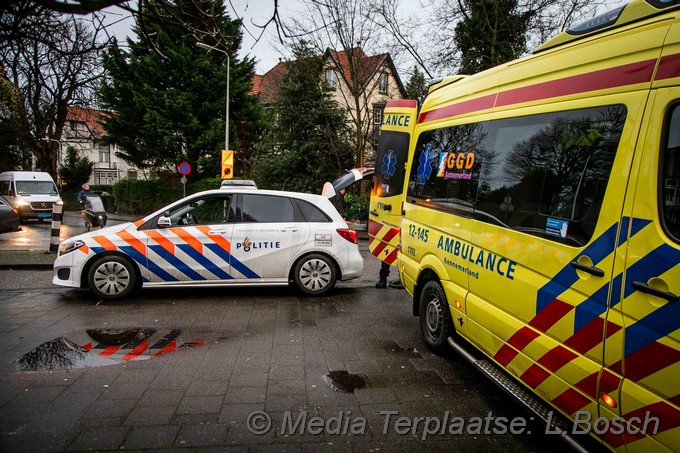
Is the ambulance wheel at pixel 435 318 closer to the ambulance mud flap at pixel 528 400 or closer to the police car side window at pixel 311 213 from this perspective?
the ambulance mud flap at pixel 528 400

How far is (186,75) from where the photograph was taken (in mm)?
21219

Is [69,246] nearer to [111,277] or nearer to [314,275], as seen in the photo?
[111,277]

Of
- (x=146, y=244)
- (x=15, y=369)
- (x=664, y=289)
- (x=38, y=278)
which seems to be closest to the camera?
(x=664, y=289)

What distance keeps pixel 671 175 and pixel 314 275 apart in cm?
513

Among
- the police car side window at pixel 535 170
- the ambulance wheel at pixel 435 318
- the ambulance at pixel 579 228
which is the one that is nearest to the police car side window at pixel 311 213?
the ambulance wheel at pixel 435 318

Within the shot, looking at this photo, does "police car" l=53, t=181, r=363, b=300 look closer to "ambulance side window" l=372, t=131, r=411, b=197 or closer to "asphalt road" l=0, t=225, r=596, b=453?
"asphalt road" l=0, t=225, r=596, b=453

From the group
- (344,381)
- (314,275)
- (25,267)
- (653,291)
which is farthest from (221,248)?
(653,291)

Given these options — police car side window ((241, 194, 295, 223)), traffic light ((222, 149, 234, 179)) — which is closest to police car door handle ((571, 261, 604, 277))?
police car side window ((241, 194, 295, 223))

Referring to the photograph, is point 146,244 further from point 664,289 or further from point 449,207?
point 664,289

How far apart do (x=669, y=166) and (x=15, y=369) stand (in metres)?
5.21

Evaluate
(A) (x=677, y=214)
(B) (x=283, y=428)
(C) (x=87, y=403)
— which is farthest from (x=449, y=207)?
(C) (x=87, y=403)

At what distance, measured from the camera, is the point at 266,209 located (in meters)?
6.57

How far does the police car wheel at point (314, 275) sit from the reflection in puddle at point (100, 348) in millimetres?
2122

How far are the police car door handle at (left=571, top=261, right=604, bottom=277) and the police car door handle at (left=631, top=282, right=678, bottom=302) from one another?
8.4 inches
